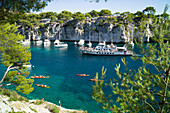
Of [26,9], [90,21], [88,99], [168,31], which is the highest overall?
[90,21]

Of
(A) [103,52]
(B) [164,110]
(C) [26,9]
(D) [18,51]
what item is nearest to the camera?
(B) [164,110]

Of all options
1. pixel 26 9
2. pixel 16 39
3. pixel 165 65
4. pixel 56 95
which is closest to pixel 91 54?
pixel 56 95

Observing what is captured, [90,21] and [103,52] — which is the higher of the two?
[90,21]

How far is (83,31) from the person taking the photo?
415ft

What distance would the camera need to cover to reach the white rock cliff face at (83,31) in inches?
4387

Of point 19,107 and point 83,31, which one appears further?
point 83,31

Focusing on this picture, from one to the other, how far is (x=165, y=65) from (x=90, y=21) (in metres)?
123

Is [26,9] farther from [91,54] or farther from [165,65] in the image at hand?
[91,54]

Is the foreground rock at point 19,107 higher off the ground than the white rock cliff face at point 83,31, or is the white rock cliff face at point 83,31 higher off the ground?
the white rock cliff face at point 83,31

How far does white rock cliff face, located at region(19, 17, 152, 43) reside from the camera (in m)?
A: 111

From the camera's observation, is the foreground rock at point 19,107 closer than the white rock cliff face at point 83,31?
Yes

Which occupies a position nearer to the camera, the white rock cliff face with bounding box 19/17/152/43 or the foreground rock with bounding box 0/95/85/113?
the foreground rock with bounding box 0/95/85/113

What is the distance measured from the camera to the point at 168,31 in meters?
7.06

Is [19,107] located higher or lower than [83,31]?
lower
